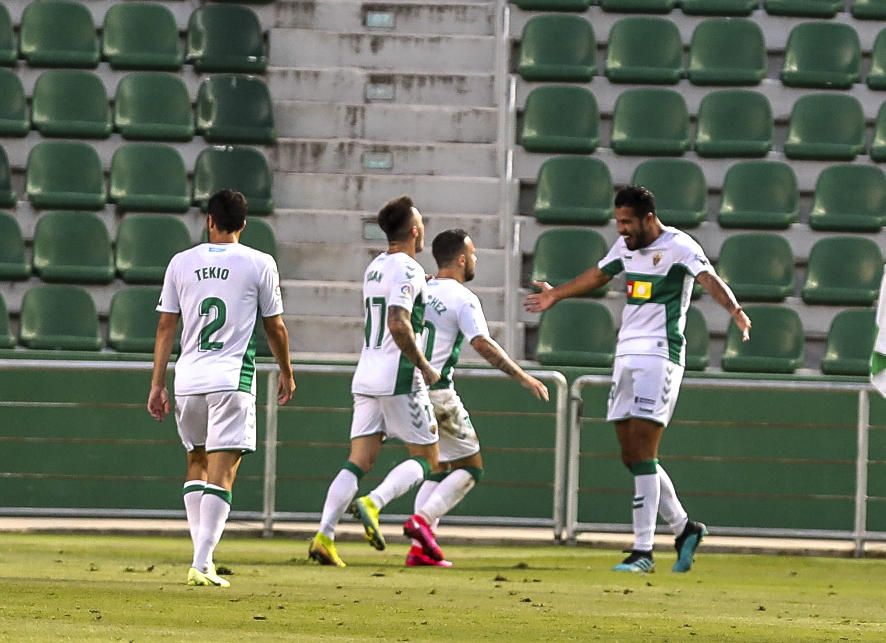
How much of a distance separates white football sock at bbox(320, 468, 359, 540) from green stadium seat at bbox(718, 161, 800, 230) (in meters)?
6.34

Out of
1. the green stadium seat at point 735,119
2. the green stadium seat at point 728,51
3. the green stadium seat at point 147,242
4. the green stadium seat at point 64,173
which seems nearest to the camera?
the green stadium seat at point 147,242

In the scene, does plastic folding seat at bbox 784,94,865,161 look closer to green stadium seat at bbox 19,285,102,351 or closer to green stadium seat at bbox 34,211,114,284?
green stadium seat at bbox 34,211,114,284

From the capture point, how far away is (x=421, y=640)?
599cm

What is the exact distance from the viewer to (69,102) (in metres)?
15.7

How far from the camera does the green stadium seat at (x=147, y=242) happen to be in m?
14.7

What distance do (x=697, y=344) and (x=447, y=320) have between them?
4.47 m

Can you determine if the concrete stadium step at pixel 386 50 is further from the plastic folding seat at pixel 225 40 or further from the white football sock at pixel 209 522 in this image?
the white football sock at pixel 209 522

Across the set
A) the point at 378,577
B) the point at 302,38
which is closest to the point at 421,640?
the point at 378,577

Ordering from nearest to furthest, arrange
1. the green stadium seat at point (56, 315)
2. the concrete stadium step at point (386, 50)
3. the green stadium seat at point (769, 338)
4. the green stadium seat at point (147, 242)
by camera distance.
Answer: the green stadium seat at point (56, 315), the green stadium seat at point (769, 338), the green stadium seat at point (147, 242), the concrete stadium step at point (386, 50)

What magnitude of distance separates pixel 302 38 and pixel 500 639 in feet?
36.9

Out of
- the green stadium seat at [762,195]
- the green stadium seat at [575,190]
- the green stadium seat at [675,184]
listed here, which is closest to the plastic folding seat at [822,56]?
the green stadium seat at [762,195]

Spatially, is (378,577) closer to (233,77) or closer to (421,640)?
(421,640)

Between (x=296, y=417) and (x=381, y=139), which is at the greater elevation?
(x=381, y=139)

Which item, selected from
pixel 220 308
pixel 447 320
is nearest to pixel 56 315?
pixel 447 320
